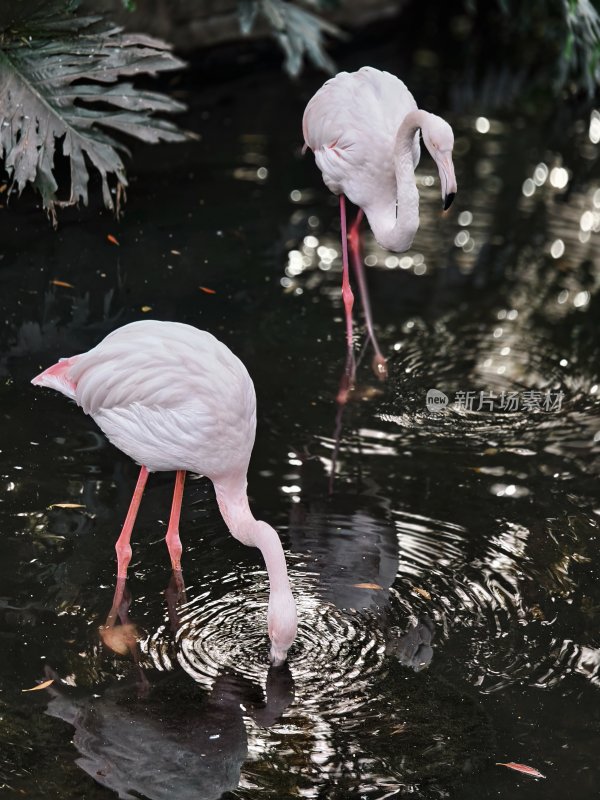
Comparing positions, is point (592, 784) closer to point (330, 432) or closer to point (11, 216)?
point (330, 432)

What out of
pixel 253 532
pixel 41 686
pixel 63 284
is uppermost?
pixel 253 532

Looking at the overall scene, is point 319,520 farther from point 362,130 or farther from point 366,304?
point 362,130

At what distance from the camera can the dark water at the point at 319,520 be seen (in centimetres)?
347

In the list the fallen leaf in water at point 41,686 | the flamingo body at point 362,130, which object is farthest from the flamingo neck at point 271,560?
the flamingo body at point 362,130

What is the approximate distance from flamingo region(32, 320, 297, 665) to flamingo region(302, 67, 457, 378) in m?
1.81

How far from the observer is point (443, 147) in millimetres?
4852

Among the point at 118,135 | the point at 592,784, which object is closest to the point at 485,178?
the point at 118,135

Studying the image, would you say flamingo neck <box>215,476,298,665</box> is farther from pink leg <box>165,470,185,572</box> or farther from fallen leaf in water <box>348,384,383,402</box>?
fallen leaf in water <box>348,384,383,402</box>

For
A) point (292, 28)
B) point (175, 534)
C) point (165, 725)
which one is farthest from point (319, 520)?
point (292, 28)

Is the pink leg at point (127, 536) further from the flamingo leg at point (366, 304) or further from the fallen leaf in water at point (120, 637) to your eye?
the flamingo leg at point (366, 304)

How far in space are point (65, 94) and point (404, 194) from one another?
226 centimetres

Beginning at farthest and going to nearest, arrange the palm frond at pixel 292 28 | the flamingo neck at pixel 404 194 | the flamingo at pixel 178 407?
the palm frond at pixel 292 28
the flamingo neck at pixel 404 194
the flamingo at pixel 178 407

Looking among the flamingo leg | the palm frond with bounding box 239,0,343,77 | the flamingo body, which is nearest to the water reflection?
the flamingo leg

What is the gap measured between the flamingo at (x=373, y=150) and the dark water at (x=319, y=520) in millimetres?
634
